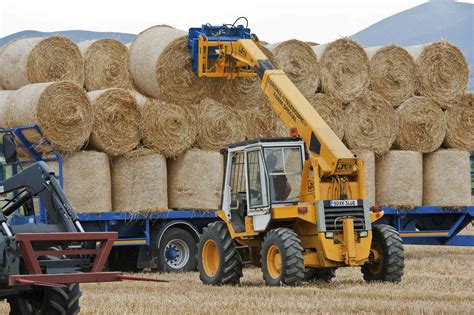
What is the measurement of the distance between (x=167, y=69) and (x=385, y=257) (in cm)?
480

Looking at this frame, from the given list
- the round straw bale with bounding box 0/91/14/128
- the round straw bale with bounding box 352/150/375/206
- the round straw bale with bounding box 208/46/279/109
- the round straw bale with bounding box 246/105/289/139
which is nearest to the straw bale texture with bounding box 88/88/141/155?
the round straw bale with bounding box 0/91/14/128

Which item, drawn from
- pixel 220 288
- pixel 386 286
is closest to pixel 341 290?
pixel 386 286

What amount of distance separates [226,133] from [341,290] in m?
4.92

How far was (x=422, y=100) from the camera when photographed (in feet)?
63.1

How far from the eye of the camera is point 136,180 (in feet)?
56.0

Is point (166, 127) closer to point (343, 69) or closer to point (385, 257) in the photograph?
point (343, 69)

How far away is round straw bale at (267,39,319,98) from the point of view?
714 inches

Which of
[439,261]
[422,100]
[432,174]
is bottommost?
[439,261]

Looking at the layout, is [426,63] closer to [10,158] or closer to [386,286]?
[386,286]

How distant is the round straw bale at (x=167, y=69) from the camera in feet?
55.8

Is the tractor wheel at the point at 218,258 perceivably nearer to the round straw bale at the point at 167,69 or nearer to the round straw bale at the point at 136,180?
the round straw bale at the point at 136,180

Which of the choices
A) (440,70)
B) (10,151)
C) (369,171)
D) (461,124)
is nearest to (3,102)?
(369,171)

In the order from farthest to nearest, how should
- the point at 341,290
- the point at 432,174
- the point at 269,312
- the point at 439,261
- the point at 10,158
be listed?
the point at 432,174, the point at 439,261, the point at 341,290, the point at 269,312, the point at 10,158

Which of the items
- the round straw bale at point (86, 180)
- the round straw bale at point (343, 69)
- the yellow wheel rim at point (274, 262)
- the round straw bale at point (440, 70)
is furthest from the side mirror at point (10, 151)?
the round straw bale at point (440, 70)
